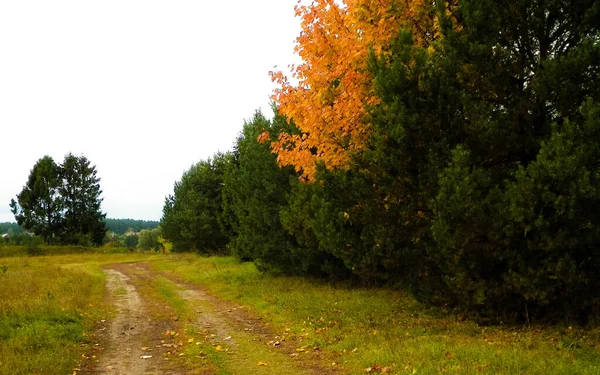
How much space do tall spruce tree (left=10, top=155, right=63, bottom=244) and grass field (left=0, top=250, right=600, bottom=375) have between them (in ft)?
200

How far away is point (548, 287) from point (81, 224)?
2909 inches

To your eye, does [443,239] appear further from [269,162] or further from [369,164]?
[269,162]

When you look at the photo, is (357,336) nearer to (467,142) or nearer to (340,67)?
(467,142)

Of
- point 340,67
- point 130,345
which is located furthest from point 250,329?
point 340,67

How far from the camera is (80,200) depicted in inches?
2837

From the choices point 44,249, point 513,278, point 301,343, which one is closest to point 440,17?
point 513,278

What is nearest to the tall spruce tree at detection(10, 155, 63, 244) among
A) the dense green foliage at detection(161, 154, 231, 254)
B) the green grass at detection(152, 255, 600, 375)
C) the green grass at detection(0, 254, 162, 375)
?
the dense green foliage at detection(161, 154, 231, 254)

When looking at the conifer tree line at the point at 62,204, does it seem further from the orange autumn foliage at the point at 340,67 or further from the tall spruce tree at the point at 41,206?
the orange autumn foliage at the point at 340,67

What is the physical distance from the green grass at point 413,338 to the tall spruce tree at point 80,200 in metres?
64.9

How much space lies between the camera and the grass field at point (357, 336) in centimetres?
656

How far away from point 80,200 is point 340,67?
7150 cm

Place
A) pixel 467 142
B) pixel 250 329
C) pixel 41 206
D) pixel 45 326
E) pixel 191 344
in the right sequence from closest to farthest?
pixel 467 142 < pixel 191 344 < pixel 45 326 < pixel 250 329 < pixel 41 206

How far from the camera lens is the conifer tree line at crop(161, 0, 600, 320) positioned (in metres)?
7.06

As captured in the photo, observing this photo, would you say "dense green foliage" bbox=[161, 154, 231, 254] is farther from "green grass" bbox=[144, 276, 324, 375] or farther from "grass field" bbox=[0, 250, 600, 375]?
"green grass" bbox=[144, 276, 324, 375]
